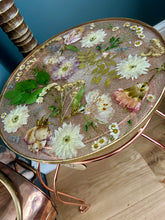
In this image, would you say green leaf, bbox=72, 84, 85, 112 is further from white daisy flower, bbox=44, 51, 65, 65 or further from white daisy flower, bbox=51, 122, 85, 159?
white daisy flower, bbox=44, 51, 65, 65

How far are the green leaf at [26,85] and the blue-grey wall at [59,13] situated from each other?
0.21 meters

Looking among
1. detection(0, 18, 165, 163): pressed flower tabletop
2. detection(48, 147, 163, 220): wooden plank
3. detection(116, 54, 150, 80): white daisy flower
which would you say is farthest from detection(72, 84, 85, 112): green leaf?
detection(48, 147, 163, 220): wooden plank

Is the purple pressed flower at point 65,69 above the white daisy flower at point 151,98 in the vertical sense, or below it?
above

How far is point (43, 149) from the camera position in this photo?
0.47 meters

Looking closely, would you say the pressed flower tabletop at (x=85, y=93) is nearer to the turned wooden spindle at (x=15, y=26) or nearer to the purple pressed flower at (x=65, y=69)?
the purple pressed flower at (x=65, y=69)

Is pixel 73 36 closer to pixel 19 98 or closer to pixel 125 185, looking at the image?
pixel 19 98

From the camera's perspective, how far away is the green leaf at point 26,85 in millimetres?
617

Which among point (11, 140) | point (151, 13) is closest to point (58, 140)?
point (11, 140)

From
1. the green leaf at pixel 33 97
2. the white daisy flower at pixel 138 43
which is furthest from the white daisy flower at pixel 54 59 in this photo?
the white daisy flower at pixel 138 43

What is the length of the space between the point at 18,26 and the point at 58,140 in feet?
1.71

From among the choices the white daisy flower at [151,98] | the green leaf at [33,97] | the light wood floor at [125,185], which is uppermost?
the green leaf at [33,97]

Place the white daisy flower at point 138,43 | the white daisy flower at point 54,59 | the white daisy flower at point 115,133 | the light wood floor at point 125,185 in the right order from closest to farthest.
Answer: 1. the white daisy flower at point 115,133
2. the white daisy flower at point 138,43
3. the white daisy flower at point 54,59
4. the light wood floor at point 125,185

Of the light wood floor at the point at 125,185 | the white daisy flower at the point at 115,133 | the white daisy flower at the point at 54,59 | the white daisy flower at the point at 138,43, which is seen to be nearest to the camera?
the white daisy flower at the point at 115,133

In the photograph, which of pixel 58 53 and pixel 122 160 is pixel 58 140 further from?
pixel 122 160
